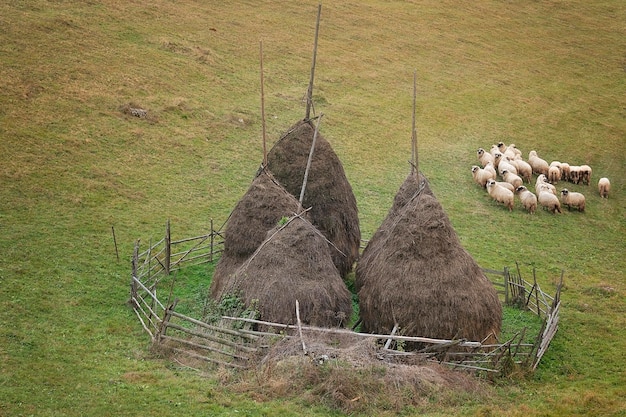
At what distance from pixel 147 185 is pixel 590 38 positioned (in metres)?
37.0

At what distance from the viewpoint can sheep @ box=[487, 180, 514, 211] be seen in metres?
32.9

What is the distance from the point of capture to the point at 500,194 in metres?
33.2

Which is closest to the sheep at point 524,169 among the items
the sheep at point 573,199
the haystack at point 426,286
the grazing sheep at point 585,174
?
the grazing sheep at point 585,174

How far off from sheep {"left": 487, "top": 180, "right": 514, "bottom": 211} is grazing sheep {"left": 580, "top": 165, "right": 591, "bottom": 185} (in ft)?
18.6

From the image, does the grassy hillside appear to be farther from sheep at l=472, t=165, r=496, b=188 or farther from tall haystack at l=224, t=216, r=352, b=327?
tall haystack at l=224, t=216, r=352, b=327

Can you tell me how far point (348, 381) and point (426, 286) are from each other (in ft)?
11.7

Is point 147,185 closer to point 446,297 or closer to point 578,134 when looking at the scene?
point 446,297

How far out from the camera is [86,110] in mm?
34531

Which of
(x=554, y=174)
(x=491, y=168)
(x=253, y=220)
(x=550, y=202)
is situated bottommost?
(x=550, y=202)

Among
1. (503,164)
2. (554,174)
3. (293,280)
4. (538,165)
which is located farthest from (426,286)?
(538,165)

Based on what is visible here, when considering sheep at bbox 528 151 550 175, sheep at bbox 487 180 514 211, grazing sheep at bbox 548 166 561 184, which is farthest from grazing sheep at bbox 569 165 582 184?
sheep at bbox 487 180 514 211

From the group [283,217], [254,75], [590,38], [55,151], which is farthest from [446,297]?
[590,38]

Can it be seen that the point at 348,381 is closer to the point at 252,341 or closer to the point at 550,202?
the point at 252,341

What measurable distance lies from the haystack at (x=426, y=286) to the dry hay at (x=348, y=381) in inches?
62.8
